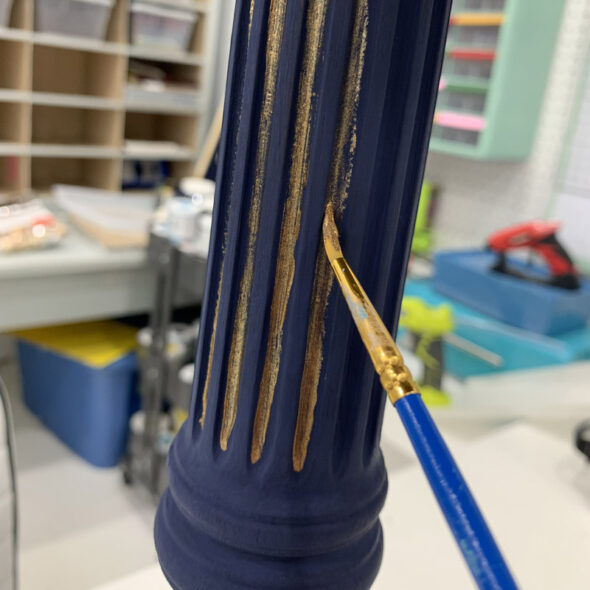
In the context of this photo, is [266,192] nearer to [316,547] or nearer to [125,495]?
[316,547]

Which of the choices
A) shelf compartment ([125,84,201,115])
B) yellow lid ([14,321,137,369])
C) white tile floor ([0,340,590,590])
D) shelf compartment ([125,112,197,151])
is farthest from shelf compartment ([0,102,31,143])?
white tile floor ([0,340,590,590])

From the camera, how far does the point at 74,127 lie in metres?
3.28

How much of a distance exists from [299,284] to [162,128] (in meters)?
3.43

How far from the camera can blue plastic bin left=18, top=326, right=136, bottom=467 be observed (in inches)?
81.1

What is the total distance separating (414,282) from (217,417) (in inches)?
68.4

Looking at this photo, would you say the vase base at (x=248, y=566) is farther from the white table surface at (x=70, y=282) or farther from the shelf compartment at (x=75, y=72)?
the shelf compartment at (x=75, y=72)

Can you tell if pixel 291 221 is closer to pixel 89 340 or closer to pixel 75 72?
pixel 89 340

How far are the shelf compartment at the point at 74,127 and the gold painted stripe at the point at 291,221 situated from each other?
292 centimetres

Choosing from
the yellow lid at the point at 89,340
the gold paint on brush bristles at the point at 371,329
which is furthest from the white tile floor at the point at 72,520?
the gold paint on brush bristles at the point at 371,329

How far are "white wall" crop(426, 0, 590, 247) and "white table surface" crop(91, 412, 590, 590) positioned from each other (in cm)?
143

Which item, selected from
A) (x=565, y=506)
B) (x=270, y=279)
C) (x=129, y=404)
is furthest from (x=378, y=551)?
(x=129, y=404)

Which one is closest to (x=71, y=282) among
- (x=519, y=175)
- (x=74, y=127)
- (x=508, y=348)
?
(x=508, y=348)

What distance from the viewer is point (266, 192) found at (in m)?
0.34

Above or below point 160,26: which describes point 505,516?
below
